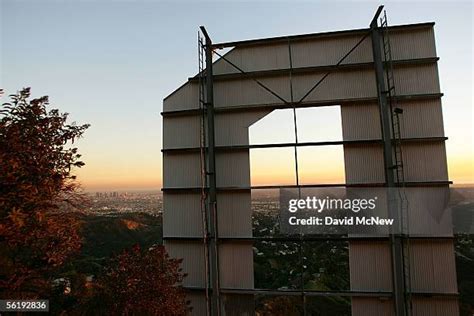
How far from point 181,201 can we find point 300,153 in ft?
13.4

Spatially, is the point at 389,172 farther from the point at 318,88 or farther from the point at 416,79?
the point at 318,88

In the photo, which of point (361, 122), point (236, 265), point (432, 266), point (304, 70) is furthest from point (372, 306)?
point (304, 70)

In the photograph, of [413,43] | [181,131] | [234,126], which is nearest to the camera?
[413,43]

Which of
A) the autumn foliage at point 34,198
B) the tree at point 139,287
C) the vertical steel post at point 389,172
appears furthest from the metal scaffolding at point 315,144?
the autumn foliage at point 34,198

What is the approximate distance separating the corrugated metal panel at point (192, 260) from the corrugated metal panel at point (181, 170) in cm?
191

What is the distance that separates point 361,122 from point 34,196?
8571mm

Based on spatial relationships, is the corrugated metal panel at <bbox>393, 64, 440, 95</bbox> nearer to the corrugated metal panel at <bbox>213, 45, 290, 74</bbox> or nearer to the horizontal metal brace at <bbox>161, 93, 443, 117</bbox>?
the horizontal metal brace at <bbox>161, 93, 443, 117</bbox>

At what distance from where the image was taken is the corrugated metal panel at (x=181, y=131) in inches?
429

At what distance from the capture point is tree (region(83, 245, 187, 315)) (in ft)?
28.6

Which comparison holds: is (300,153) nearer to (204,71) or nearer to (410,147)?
(410,147)

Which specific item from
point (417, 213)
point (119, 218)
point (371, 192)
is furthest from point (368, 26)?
point (119, 218)

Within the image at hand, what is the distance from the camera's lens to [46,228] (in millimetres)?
6258

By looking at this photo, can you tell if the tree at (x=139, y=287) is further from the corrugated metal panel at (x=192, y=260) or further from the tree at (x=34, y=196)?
the tree at (x=34, y=196)

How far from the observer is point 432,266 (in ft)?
30.9
